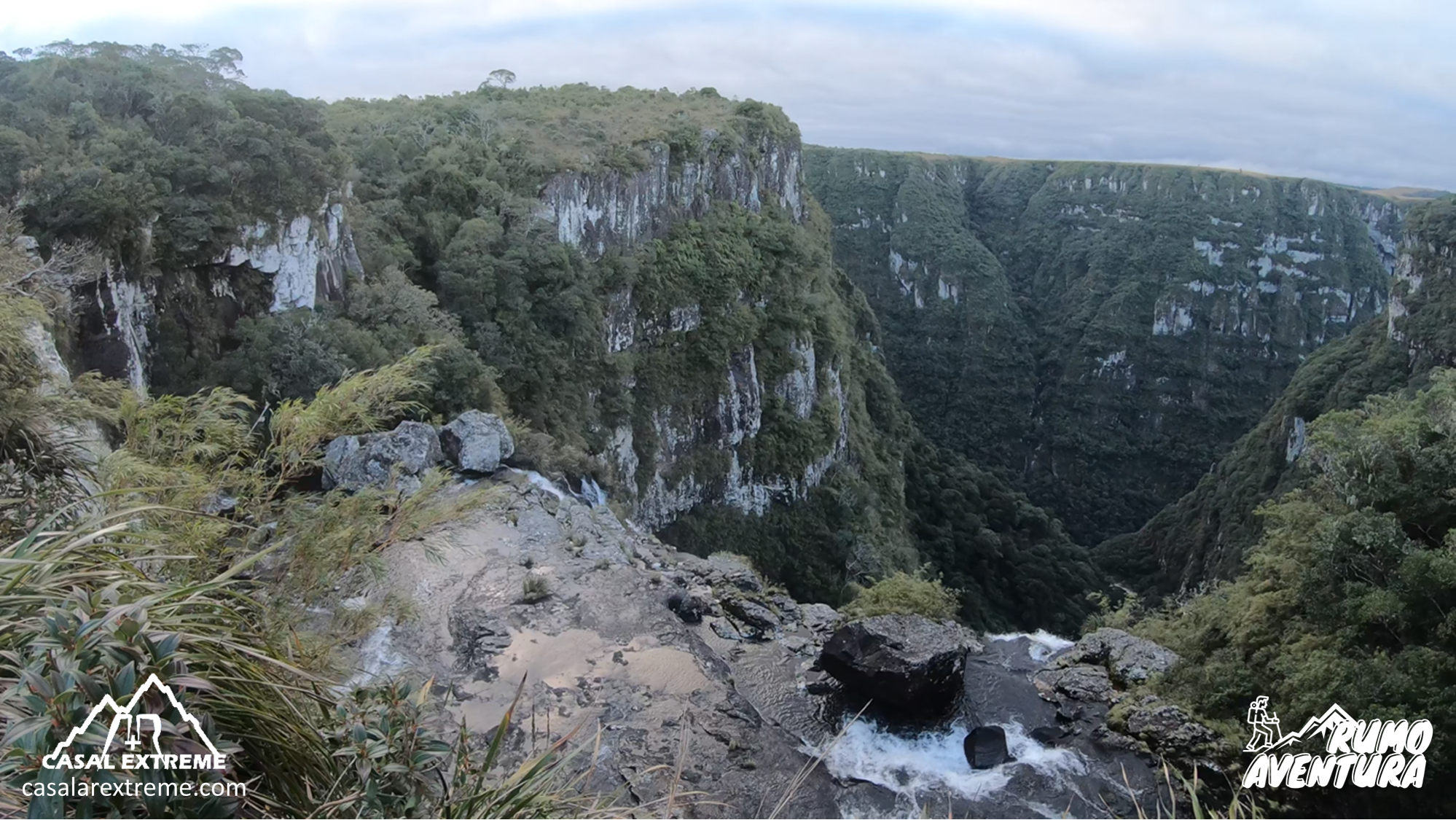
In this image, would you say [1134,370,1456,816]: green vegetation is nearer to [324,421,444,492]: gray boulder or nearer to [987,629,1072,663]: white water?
[987,629,1072,663]: white water

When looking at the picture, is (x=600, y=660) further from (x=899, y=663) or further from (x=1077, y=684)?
(x=1077, y=684)

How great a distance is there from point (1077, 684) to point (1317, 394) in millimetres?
39498

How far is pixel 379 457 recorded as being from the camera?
1330 cm

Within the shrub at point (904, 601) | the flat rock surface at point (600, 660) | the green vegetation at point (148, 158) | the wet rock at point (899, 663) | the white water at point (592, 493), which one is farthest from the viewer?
the white water at point (592, 493)

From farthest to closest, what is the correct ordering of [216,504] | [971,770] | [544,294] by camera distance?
[544,294], [971,770], [216,504]

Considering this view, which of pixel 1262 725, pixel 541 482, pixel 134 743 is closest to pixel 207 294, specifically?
pixel 541 482

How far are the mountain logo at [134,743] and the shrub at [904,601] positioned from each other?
41.2 ft

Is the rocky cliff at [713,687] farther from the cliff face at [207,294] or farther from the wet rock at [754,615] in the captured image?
the cliff face at [207,294]

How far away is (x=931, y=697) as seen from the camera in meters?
11.6

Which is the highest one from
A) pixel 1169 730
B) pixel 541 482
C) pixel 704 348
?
pixel 704 348

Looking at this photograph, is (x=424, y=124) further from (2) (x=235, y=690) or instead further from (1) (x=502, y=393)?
(2) (x=235, y=690)

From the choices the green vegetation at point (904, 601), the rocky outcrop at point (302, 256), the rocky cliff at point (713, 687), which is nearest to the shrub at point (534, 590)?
the rocky cliff at point (713, 687)

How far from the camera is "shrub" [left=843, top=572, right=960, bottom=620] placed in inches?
565

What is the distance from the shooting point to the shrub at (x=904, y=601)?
14.3m
